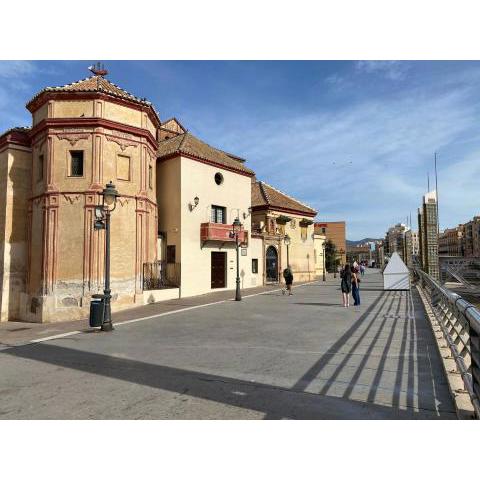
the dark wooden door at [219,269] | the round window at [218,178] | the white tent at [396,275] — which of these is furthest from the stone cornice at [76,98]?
the white tent at [396,275]

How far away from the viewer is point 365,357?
648 cm

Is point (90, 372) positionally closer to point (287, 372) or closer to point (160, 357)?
point (160, 357)

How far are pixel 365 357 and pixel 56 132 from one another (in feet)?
50.8

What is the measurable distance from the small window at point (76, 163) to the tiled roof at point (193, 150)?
5504 mm

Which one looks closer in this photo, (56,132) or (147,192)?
(56,132)

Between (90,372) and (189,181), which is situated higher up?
(189,181)

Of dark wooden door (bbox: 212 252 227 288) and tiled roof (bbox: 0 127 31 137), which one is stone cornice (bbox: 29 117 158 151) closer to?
tiled roof (bbox: 0 127 31 137)

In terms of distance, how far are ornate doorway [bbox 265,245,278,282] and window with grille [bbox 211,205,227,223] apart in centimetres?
695

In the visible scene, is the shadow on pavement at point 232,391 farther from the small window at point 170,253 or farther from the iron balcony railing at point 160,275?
the small window at point 170,253

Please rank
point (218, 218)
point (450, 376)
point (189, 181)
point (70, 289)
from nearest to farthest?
1. point (450, 376)
2. point (70, 289)
3. point (189, 181)
4. point (218, 218)

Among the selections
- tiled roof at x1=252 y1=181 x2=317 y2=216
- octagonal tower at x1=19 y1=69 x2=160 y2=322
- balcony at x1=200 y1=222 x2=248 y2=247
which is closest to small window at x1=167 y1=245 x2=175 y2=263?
balcony at x1=200 y1=222 x2=248 y2=247

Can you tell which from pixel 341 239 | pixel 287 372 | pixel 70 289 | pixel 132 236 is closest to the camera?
pixel 287 372

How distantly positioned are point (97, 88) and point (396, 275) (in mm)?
18390

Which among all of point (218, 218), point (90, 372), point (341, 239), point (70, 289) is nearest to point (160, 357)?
point (90, 372)
